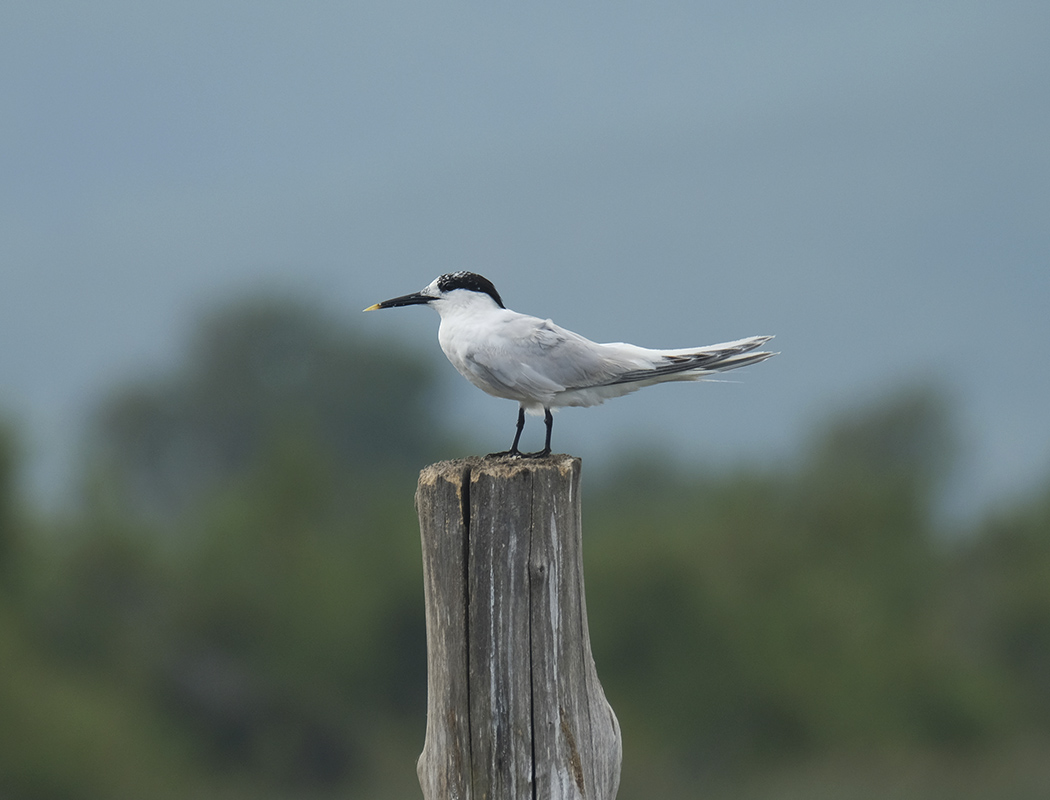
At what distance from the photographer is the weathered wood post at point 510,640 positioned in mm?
4133

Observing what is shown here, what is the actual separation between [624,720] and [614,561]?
10.9ft

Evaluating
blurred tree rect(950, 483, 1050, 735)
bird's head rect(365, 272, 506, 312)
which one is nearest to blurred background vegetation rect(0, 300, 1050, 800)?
blurred tree rect(950, 483, 1050, 735)

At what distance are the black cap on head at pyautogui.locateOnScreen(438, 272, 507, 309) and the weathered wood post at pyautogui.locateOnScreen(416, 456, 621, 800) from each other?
166cm

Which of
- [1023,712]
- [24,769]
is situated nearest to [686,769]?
[1023,712]

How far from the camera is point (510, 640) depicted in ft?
13.6

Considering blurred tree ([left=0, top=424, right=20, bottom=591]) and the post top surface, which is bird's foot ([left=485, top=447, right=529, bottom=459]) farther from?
blurred tree ([left=0, top=424, right=20, bottom=591])

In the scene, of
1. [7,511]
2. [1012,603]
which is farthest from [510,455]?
[1012,603]

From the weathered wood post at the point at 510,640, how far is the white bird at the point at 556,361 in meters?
0.96

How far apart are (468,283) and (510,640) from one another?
221cm

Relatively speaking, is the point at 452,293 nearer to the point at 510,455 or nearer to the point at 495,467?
the point at 510,455

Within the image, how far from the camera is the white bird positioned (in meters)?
5.27

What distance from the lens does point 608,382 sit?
537 cm

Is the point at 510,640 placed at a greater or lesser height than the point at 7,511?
greater

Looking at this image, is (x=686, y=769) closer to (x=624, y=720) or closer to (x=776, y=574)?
(x=624, y=720)
